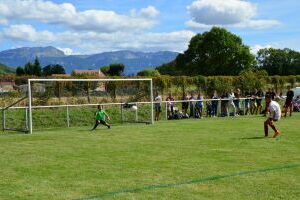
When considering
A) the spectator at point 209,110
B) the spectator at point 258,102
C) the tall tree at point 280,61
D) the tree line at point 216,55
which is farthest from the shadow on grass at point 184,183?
the tall tree at point 280,61

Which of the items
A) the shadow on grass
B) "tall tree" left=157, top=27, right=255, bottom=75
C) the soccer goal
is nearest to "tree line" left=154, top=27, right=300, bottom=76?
"tall tree" left=157, top=27, right=255, bottom=75

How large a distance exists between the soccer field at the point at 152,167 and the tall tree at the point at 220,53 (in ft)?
220

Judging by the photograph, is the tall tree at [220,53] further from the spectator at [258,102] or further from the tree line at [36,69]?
the spectator at [258,102]

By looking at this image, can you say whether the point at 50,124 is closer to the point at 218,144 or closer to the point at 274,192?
the point at 218,144

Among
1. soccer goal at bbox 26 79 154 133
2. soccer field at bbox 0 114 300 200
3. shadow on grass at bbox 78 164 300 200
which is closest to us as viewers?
shadow on grass at bbox 78 164 300 200

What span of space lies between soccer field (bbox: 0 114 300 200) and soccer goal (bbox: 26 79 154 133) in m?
6.66

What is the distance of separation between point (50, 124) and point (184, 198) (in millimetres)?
18402

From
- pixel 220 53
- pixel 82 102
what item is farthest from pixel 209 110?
pixel 220 53

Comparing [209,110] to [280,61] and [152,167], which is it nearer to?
[152,167]

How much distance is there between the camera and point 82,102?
31125mm

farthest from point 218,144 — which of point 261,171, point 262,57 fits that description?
point 262,57

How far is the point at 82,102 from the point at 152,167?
66.0 ft

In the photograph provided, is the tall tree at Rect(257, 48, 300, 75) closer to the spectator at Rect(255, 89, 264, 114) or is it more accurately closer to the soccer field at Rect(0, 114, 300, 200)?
the spectator at Rect(255, 89, 264, 114)

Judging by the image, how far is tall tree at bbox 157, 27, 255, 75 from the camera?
3337 inches
